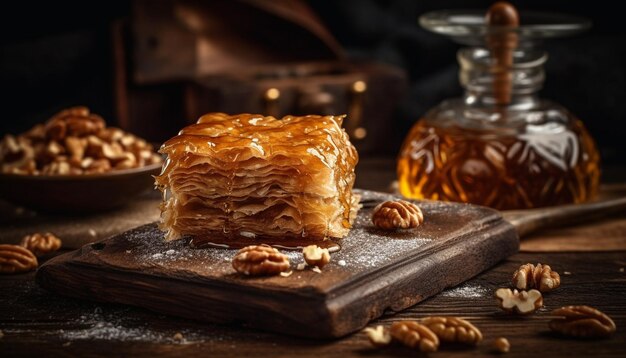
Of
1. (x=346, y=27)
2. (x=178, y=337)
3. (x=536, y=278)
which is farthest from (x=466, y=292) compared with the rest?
(x=346, y=27)

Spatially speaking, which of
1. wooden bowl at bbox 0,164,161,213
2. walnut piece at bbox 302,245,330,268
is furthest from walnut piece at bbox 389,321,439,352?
wooden bowl at bbox 0,164,161,213

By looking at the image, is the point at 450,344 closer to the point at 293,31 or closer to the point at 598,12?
the point at 293,31

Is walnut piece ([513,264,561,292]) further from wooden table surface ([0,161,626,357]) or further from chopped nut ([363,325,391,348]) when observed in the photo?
chopped nut ([363,325,391,348])

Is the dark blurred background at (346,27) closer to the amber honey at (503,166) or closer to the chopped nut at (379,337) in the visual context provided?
the amber honey at (503,166)

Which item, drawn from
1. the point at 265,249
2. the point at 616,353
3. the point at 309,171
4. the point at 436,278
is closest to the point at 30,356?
the point at 265,249

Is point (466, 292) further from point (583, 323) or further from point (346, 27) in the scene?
point (346, 27)

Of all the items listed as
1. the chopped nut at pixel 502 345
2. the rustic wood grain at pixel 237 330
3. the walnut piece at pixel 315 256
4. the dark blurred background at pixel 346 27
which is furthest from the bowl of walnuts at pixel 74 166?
the dark blurred background at pixel 346 27

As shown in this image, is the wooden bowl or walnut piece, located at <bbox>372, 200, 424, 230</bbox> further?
the wooden bowl
